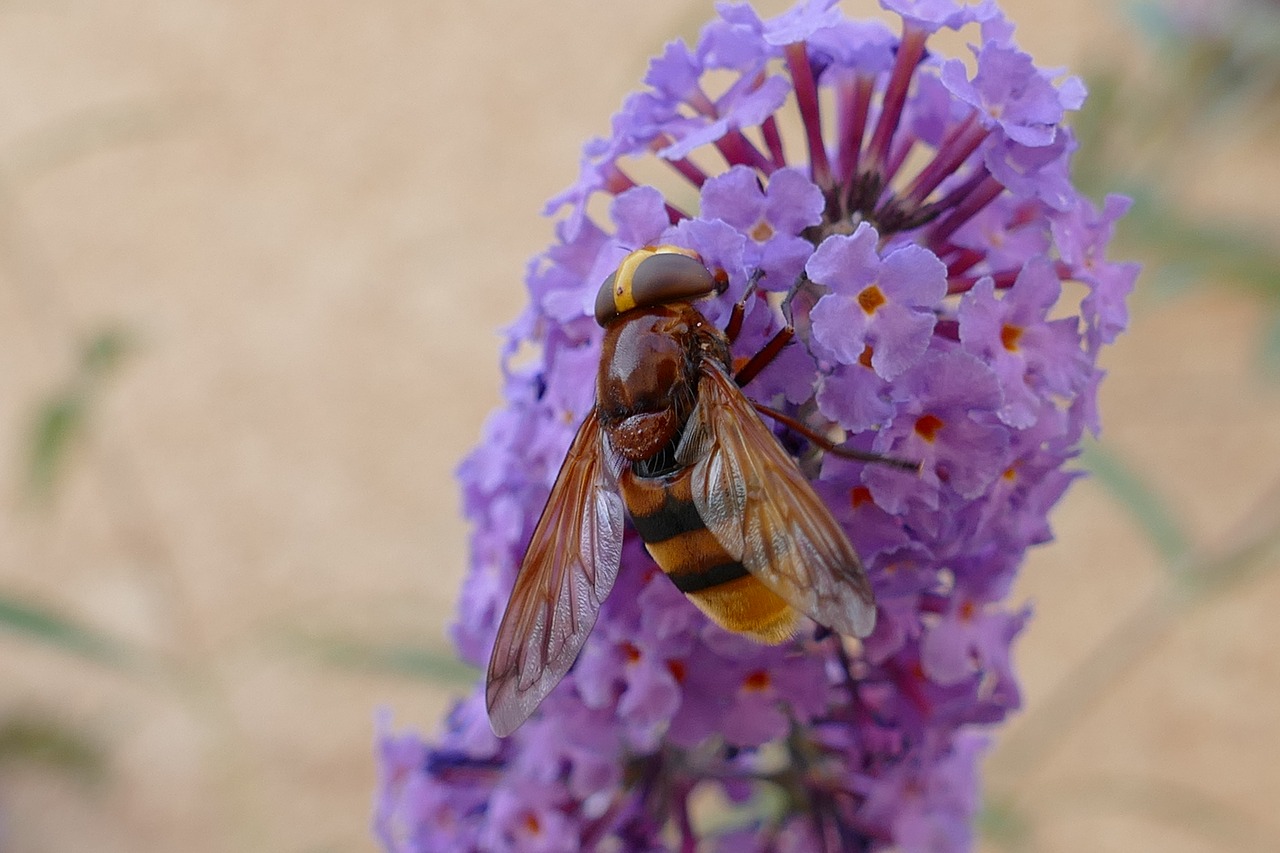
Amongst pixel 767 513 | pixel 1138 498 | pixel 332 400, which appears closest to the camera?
pixel 767 513

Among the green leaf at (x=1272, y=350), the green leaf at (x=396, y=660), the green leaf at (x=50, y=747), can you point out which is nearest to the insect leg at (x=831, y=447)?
the green leaf at (x=396, y=660)

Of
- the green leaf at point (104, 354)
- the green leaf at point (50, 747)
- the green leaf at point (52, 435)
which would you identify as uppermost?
the green leaf at point (50, 747)

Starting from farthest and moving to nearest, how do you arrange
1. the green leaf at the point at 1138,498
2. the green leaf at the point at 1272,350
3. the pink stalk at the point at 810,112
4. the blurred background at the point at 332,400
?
the blurred background at the point at 332,400 < the green leaf at the point at 1272,350 < the green leaf at the point at 1138,498 < the pink stalk at the point at 810,112

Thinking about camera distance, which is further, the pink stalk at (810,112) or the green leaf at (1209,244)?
the green leaf at (1209,244)

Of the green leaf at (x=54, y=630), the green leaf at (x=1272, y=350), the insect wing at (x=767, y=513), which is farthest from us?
the green leaf at (x=1272, y=350)

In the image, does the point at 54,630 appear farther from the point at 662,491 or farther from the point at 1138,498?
the point at 1138,498

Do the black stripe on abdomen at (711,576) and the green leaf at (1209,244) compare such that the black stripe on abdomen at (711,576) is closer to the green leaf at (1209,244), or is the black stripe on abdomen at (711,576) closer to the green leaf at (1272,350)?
the green leaf at (1209,244)

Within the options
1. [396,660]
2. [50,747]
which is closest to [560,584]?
[396,660]
